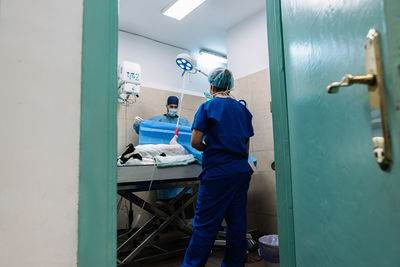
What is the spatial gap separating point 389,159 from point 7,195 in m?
0.76

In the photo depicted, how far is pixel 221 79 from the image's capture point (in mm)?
1864

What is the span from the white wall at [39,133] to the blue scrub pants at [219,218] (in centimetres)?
98

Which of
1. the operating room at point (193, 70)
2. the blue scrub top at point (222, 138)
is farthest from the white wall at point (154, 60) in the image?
the blue scrub top at point (222, 138)

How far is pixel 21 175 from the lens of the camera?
64 cm

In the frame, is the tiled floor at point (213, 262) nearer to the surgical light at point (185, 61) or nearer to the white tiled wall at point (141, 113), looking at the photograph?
the white tiled wall at point (141, 113)

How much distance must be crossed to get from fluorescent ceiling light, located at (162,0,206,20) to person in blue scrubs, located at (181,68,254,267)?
164cm

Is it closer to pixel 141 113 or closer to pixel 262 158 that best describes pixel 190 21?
pixel 141 113

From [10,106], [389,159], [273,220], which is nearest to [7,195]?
[10,106]

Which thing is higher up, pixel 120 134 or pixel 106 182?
pixel 120 134

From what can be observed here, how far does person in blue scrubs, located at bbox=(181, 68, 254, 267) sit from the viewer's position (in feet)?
5.16

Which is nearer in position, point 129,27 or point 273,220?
point 273,220

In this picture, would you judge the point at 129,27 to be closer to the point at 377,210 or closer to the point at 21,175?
the point at 21,175

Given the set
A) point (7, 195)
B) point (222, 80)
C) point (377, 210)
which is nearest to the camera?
point (377, 210)

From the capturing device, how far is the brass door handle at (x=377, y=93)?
1.34ft
